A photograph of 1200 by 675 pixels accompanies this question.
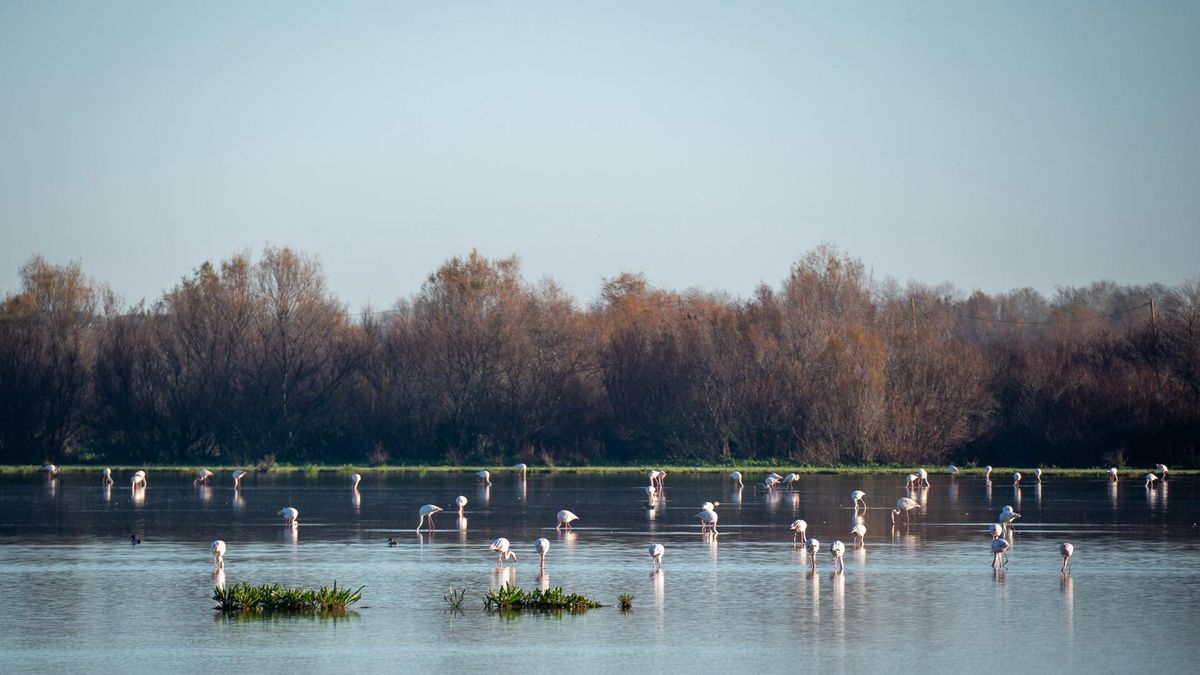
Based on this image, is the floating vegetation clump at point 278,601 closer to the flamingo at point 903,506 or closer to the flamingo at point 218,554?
the flamingo at point 218,554

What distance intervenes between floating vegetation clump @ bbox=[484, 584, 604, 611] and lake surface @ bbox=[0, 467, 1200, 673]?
337 millimetres

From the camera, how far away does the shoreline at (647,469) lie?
5138 cm

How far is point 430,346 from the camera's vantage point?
62.3 metres

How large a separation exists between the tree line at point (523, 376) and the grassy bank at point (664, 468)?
1.72 m

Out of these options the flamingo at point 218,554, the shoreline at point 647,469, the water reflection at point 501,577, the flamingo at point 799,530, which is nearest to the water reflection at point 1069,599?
the flamingo at point 799,530

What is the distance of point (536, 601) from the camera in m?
18.9

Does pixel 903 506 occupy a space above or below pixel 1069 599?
above

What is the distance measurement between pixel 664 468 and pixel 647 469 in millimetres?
669

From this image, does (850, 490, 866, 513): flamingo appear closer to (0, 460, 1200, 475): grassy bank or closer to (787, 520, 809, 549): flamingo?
(787, 520, 809, 549): flamingo

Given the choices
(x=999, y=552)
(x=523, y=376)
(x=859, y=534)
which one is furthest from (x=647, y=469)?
(x=999, y=552)

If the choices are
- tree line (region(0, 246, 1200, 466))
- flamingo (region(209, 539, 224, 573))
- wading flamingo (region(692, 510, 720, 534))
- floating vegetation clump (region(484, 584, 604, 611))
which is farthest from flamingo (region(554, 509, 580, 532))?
tree line (region(0, 246, 1200, 466))

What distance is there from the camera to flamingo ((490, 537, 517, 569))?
2294 cm

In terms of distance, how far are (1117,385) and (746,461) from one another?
48.7 feet

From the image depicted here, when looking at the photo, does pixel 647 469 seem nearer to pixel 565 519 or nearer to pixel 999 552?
pixel 565 519
